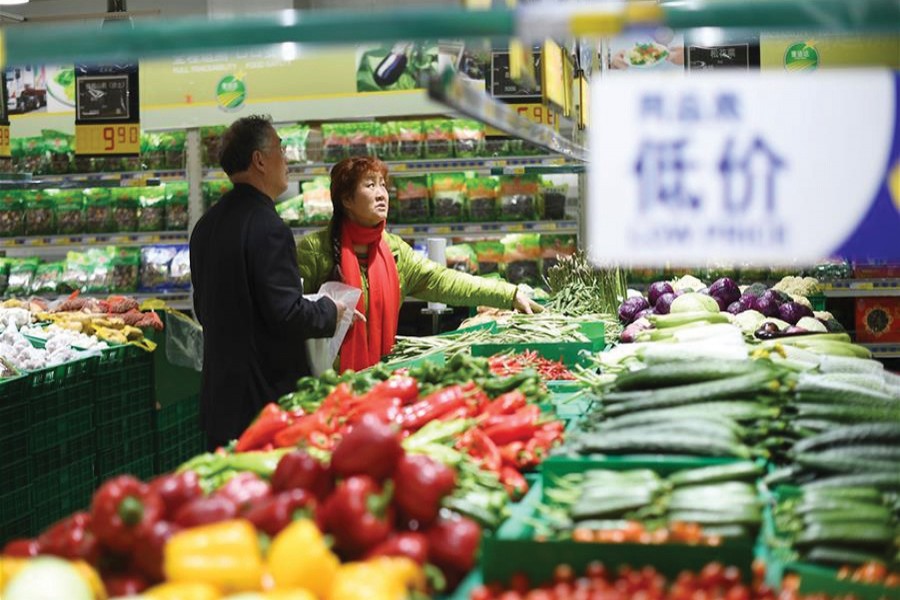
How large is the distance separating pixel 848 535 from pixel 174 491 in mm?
1330

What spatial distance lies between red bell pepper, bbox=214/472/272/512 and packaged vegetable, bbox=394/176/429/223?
6695mm

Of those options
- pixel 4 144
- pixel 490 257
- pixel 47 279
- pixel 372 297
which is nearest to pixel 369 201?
pixel 372 297

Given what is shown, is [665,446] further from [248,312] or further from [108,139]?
[108,139]

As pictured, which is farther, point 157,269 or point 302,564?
point 157,269

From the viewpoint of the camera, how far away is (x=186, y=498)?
2.19m

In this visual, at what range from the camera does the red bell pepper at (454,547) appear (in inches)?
83.4

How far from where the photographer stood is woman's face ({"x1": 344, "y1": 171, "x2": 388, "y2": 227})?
538cm

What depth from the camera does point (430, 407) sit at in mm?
3141

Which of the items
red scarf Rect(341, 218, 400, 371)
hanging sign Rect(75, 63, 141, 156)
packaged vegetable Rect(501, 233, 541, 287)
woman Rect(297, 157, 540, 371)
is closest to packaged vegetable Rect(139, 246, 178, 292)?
hanging sign Rect(75, 63, 141, 156)

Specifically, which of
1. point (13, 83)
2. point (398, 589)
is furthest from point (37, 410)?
point (13, 83)

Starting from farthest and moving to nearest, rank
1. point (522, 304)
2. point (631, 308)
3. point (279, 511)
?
point (631, 308) → point (522, 304) → point (279, 511)

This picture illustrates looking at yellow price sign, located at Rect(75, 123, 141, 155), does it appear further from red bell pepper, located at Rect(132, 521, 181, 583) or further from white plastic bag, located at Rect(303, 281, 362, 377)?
red bell pepper, located at Rect(132, 521, 181, 583)

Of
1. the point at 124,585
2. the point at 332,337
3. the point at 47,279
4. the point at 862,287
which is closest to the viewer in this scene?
the point at 124,585

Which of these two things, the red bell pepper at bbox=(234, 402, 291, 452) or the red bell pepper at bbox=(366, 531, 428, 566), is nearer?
the red bell pepper at bbox=(366, 531, 428, 566)
